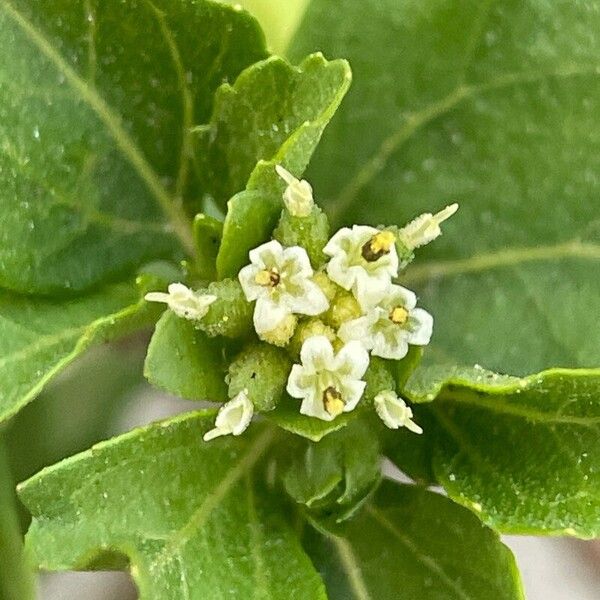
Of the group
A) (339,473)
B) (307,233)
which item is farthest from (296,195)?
(339,473)

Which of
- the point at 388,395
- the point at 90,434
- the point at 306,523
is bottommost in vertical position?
the point at 90,434

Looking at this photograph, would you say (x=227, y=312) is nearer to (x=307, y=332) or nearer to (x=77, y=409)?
(x=307, y=332)

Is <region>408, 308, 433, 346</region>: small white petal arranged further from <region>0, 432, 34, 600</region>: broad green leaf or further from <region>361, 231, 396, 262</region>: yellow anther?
<region>0, 432, 34, 600</region>: broad green leaf

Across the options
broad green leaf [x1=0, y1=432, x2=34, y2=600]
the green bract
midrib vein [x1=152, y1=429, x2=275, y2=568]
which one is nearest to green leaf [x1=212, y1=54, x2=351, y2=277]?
the green bract

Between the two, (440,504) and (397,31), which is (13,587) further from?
(397,31)

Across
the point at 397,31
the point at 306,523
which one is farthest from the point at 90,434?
the point at 397,31

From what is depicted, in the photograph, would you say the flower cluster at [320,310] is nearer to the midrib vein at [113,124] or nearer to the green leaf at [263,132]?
the green leaf at [263,132]

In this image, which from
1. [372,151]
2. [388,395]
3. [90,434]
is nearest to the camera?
[388,395]
